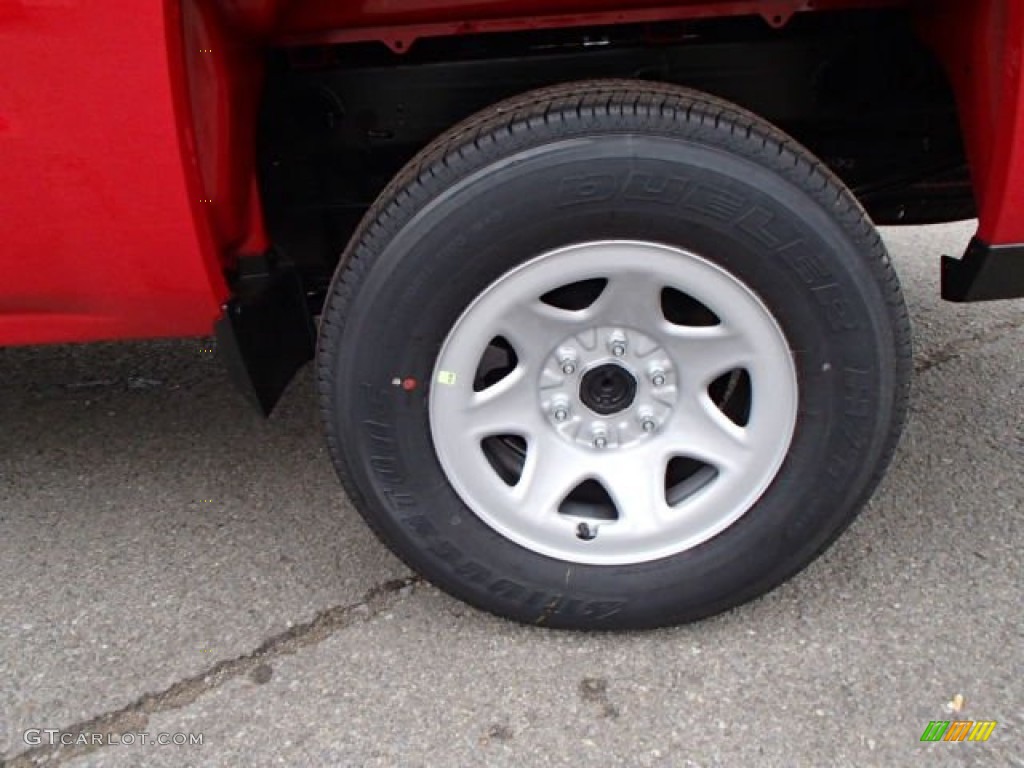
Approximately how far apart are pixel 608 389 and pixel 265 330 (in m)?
0.78

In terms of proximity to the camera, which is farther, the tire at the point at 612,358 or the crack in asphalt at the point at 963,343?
the crack in asphalt at the point at 963,343

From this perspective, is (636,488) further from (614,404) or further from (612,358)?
(612,358)

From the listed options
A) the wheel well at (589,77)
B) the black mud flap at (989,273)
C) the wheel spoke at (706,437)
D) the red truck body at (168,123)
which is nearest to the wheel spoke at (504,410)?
the wheel spoke at (706,437)

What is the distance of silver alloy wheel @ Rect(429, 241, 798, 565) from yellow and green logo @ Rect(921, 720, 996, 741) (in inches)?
21.0

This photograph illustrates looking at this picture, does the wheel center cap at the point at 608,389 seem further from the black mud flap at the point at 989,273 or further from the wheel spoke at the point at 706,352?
the black mud flap at the point at 989,273

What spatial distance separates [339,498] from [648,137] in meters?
1.36

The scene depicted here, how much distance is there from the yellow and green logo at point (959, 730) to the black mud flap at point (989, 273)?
836 mm

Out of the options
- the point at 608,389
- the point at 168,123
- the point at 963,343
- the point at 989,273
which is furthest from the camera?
the point at 963,343

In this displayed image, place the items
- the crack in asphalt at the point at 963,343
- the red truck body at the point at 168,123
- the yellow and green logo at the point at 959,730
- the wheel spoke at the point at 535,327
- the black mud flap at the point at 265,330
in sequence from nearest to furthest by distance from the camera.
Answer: the red truck body at the point at 168,123 < the yellow and green logo at the point at 959,730 < the wheel spoke at the point at 535,327 < the black mud flap at the point at 265,330 < the crack in asphalt at the point at 963,343

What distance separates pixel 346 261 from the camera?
1.81 metres

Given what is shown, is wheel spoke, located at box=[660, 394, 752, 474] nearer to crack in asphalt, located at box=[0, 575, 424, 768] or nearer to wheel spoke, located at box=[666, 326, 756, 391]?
wheel spoke, located at box=[666, 326, 756, 391]

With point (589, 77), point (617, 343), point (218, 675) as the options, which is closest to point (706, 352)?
point (617, 343)

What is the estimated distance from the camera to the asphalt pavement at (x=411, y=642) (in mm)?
1777

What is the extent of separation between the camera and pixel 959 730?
1756 mm
